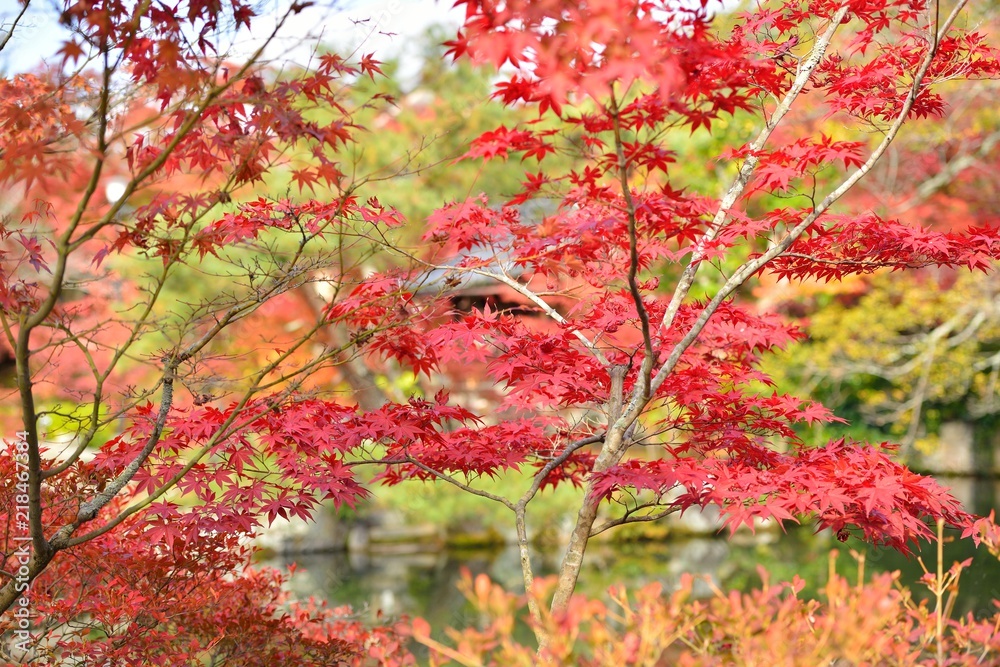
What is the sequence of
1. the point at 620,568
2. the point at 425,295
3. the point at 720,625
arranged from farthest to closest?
the point at 620,568 < the point at 425,295 < the point at 720,625

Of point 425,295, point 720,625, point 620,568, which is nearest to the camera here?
point 720,625

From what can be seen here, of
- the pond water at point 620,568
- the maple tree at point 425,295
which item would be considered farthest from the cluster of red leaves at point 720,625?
the pond water at point 620,568

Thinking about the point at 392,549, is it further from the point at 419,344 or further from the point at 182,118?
the point at 182,118

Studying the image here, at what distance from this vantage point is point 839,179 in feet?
36.3

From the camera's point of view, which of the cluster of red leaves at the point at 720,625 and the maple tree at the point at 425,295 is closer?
the cluster of red leaves at the point at 720,625

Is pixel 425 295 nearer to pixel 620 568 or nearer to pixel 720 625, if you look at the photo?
pixel 720 625

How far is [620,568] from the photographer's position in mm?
9453

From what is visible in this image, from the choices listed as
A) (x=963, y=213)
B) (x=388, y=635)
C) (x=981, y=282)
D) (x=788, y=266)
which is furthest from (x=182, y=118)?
(x=963, y=213)

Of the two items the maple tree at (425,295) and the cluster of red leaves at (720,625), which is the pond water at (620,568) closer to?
the maple tree at (425,295)

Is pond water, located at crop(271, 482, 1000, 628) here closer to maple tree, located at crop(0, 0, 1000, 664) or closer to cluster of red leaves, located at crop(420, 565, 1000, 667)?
maple tree, located at crop(0, 0, 1000, 664)

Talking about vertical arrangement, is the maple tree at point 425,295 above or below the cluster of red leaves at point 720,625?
above

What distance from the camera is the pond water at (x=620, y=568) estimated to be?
323 inches

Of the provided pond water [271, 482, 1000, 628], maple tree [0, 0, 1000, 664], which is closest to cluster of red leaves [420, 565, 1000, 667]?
maple tree [0, 0, 1000, 664]

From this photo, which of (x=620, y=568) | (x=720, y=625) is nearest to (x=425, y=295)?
(x=720, y=625)
